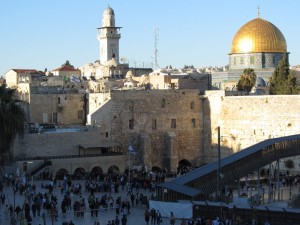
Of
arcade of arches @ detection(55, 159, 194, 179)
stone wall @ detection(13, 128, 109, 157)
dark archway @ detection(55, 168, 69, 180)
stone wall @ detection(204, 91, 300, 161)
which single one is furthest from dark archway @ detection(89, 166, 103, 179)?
stone wall @ detection(204, 91, 300, 161)

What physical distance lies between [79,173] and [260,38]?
25.2 meters

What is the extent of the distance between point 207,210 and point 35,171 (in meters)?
12.2

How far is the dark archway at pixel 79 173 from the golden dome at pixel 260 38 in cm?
2416

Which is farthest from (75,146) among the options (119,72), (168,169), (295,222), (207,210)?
(119,72)

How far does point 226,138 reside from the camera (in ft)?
122

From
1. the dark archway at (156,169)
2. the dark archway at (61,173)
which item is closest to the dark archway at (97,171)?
the dark archway at (61,173)

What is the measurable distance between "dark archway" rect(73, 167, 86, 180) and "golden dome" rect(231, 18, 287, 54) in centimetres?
2416

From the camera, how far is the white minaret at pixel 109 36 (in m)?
59.6

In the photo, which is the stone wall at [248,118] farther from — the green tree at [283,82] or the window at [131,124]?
the green tree at [283,82]

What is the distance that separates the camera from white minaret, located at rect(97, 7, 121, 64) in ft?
195

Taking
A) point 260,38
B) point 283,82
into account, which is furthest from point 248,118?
point 260,38

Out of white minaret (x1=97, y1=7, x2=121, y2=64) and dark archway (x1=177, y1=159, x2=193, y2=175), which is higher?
white minaret (x1=97, y1=7, x2=121, y2=64)

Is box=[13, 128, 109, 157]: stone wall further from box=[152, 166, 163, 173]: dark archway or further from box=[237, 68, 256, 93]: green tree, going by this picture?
box=[237, 68, 256, 93]: green tree

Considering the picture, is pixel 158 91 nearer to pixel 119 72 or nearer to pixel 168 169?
pixel 168 169
